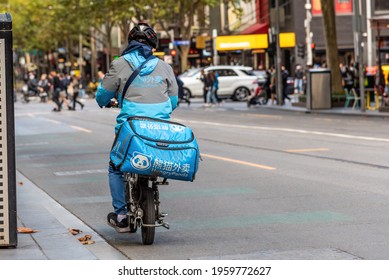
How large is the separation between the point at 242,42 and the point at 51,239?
60567mm

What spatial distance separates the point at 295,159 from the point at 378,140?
202 inches

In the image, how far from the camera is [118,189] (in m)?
9.99

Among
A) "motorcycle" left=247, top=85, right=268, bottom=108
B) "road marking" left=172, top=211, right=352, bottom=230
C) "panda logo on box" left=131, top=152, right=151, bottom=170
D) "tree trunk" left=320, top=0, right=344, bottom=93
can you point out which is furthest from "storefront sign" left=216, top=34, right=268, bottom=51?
"panda logo on box" left=131, top=152, right=151, bottom=170

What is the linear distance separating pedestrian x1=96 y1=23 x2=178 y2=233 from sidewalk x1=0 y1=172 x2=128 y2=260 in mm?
543

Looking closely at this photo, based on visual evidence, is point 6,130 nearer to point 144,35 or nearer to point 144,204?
point 144,204

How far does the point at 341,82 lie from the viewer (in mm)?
44000

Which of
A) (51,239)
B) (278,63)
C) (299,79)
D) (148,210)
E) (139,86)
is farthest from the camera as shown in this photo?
(299,79)

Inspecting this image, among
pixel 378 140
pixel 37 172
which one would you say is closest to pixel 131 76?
pixel 37 172

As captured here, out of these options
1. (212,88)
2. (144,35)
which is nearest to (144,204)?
(144,35)

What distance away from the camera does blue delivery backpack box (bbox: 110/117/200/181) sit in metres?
9.30

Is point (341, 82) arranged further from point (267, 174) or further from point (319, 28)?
point (319, 28)

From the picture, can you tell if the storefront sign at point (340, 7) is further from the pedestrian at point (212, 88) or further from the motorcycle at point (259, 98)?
the pedestrian at point (212, 88)

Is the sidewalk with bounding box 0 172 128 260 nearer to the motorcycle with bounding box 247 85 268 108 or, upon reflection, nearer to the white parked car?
the motorcycle with bounding box 247 85 268 108
